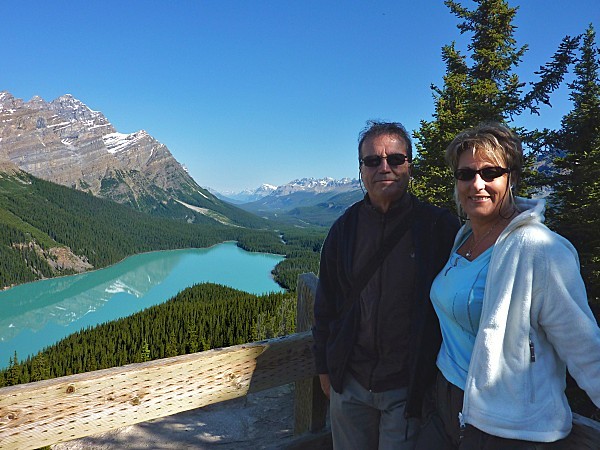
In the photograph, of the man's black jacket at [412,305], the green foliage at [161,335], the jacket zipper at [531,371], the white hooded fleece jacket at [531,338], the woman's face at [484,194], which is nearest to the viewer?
the white hooded fleece jacket at [531,338]

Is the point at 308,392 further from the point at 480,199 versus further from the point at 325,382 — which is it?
the point at 480,199

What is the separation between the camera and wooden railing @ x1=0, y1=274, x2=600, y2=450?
170 centimetres

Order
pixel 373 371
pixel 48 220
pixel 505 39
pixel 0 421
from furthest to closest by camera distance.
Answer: pixel 48 220 < pixel 505 39 < pixel 373 371 < pixel 0 421

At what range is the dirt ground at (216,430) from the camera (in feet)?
16.7

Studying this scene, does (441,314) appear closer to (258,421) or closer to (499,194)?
(499,194)

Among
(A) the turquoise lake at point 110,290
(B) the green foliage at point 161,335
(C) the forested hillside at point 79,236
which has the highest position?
(C) the forested hillside at point 79,236

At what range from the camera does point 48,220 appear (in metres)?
126

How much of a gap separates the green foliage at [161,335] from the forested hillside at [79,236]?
4243 centimetres

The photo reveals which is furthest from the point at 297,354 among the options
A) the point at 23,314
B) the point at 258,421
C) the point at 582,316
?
the point at 23,314

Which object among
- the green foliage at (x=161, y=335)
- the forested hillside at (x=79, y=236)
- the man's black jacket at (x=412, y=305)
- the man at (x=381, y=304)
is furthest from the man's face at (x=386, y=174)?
the forested hillside at (x=79, y=236)

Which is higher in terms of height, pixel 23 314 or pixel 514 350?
pixel 514 350

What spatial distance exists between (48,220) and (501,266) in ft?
488

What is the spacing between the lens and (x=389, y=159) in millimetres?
2193

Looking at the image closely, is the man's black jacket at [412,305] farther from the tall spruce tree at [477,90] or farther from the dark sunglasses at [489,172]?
the tall spruce tree at [477,90]
